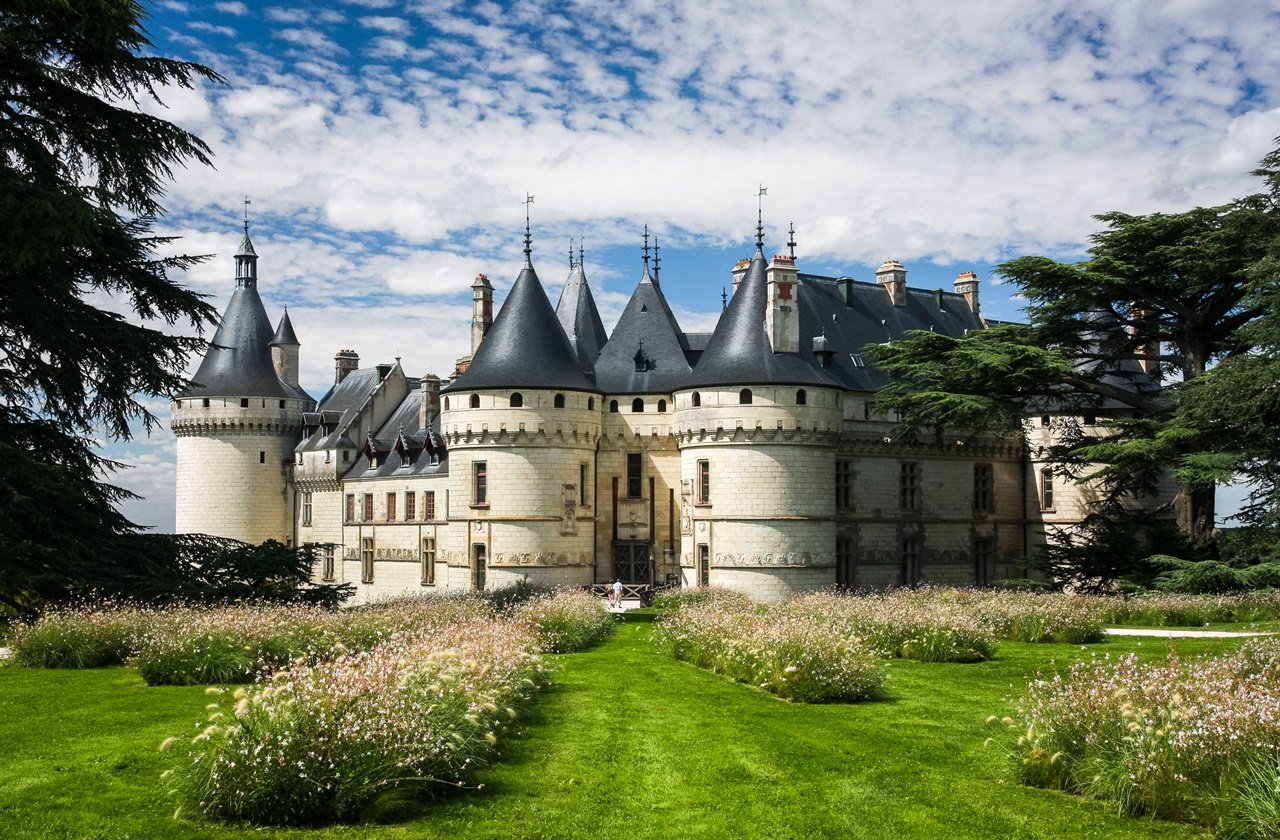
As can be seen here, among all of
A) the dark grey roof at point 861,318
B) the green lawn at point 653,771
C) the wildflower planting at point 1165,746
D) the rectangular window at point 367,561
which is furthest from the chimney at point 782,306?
the wildflower planting at point 1165,746

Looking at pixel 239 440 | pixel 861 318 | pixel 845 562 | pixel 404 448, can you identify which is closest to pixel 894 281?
pixel 861 318

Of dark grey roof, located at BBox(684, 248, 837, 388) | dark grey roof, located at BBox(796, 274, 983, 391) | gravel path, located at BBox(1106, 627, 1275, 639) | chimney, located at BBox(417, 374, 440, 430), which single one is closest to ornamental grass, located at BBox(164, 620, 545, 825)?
gravel path, located at BBox(1106, 627, 1275, 639)

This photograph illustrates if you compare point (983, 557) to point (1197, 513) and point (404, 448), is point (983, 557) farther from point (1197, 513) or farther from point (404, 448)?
point (404, 448)

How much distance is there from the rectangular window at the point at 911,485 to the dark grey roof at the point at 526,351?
1143 cm

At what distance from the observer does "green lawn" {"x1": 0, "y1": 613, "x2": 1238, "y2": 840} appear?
9062mm

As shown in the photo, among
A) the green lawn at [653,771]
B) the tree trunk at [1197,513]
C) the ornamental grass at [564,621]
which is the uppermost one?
the tree trunk at [1197,513]

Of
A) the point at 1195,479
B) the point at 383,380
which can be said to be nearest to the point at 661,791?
the point at 1195,479

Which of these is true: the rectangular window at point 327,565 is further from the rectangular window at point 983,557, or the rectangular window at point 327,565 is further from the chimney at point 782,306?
the rectangular window at point 983,557

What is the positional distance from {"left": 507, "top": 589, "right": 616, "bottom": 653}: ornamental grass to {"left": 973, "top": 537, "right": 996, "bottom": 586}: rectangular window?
67.8 feet

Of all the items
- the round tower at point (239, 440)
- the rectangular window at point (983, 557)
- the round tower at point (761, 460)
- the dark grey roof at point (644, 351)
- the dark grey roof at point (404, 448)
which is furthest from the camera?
the round tower at point (239, 440)

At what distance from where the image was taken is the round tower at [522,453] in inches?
1321

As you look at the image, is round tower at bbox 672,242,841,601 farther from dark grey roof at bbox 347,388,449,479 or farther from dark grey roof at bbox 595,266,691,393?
Result: dark grey roof at bbox 347,388,449,479

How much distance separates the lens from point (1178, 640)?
20.3m

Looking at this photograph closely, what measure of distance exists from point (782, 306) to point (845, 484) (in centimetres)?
669
